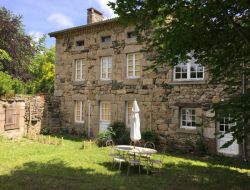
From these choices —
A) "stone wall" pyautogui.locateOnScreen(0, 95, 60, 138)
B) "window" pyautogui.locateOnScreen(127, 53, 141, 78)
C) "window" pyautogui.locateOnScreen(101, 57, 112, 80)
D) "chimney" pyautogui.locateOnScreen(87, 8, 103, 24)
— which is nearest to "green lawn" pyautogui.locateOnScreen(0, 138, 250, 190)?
"stone wall" pyautogui.locateOnScreen(0, 95, 60, 138)

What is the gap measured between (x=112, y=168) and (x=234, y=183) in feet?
12.2

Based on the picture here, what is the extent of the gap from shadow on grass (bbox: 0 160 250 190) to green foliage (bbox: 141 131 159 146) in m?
3.51

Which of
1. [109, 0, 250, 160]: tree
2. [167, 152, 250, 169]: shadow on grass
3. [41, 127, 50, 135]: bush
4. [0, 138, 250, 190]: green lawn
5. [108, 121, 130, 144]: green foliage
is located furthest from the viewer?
[41, 127, 50, 135]: bush

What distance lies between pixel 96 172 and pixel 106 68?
8261mm

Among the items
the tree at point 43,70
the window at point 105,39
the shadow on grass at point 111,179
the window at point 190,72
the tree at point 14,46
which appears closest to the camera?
the shadow on grass at point 111,179

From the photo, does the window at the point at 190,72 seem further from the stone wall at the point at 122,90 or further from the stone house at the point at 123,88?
the stone wall at the point at 122,90

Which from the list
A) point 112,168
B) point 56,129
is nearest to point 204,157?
point 112,168

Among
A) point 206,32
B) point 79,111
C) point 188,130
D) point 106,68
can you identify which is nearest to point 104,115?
point 79,111

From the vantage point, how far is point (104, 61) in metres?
15.9

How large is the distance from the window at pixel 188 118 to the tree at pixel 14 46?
1526cm

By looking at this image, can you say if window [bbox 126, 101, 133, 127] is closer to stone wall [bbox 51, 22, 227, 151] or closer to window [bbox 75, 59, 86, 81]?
stone wall [bbox 51, 22, 227, 151]

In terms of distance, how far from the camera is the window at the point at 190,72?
1236 centimetres

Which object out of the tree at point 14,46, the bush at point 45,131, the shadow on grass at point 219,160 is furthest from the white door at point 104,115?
the tree at point 14,46

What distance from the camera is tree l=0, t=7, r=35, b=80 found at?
22.4 meters
